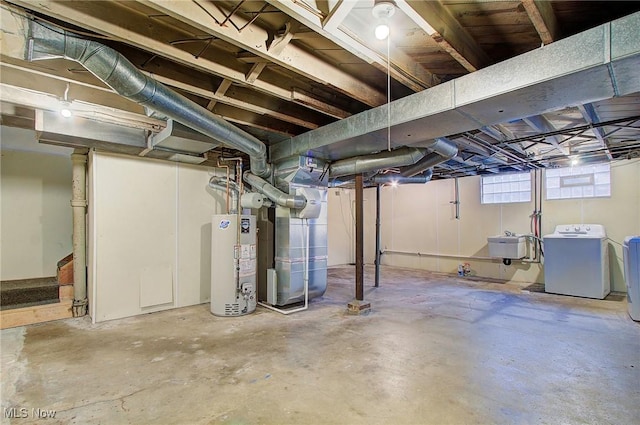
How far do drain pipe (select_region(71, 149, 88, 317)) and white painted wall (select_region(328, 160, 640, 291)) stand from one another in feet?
17.8

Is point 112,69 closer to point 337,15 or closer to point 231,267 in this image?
point 337,15

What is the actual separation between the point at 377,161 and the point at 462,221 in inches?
152

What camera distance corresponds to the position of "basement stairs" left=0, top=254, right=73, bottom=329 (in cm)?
344

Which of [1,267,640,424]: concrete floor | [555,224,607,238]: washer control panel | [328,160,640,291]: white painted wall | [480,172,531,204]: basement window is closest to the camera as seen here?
[1,267,640,424]: concrete floor

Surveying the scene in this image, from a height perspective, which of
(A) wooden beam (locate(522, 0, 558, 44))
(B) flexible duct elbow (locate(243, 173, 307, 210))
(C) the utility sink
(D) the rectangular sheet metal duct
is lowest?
(C) the utility sink

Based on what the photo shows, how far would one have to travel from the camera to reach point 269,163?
434 centimetres

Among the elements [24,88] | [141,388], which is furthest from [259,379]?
[24,88]

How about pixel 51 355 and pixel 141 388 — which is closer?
pixel 141 388

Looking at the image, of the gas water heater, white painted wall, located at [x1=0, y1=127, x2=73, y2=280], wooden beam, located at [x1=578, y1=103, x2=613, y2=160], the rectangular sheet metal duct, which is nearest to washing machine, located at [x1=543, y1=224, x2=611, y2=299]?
wooden beam, located at [x1=578, y1=103, x2=613, y2=160]

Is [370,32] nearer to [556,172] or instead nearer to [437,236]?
[556,172]

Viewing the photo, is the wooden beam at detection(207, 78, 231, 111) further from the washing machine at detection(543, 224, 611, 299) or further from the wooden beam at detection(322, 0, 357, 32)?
the washing machine at detection(543, 224, 611, 299)

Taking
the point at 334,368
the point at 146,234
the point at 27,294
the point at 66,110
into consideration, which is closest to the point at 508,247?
the point at 334,368

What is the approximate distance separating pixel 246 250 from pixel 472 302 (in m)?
3.34

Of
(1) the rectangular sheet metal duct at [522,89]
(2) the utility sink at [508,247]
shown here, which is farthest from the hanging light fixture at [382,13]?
(2) the utility sink at [508,247]
